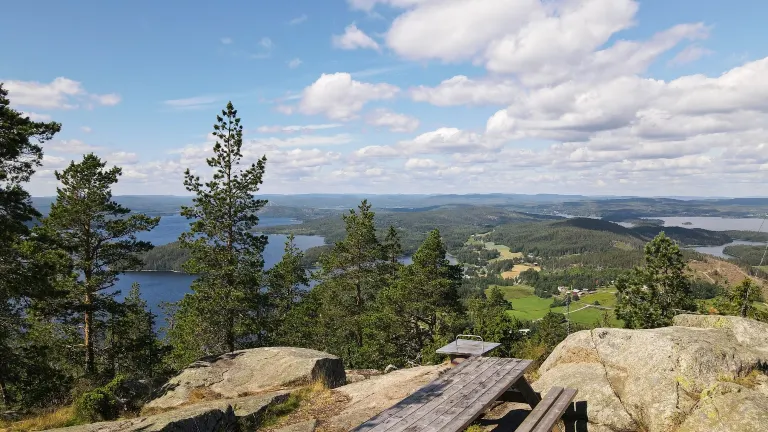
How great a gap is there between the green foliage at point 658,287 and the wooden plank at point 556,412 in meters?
29.9

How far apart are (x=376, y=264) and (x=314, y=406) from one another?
2273 centimetres

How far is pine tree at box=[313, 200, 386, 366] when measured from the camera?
31.0 metres

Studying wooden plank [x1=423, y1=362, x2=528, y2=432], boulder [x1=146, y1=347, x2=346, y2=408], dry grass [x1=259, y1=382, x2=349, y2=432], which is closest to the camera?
wooden plank [x1=423, y1=362, x2=528, y2=432]

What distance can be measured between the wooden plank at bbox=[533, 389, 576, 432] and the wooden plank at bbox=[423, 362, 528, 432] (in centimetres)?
71

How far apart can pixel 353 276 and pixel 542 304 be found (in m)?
117

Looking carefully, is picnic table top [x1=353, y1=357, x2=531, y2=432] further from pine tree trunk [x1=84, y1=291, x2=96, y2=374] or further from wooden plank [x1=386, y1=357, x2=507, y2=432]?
pine tree trunk [x1=84, y1=291, x2=96, y2=374]

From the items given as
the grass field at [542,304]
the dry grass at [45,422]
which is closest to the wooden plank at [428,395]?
the dry grass at [45,422]

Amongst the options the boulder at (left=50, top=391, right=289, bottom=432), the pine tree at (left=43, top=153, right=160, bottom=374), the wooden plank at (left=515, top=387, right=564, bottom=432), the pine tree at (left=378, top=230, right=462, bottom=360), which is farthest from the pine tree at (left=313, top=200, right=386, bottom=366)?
the wooden plank at (left=515, top=387, right=564, bottom=432)

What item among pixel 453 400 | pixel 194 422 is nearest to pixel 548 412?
pixel 453 400

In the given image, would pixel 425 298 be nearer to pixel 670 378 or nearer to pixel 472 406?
pixel 670 378

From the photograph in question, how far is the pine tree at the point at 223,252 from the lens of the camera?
69.4 ft

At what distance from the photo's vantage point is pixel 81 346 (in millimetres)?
19656

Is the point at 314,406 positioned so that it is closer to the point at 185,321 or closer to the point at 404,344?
the point at 185,321

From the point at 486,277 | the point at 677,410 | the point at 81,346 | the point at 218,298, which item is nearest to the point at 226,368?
the point at 218,298
